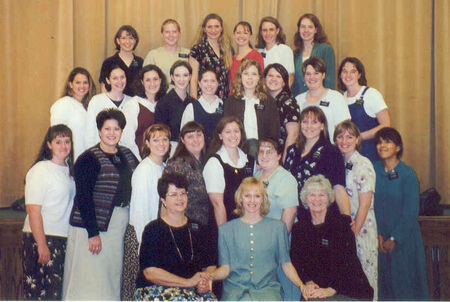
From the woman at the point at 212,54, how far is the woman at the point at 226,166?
0.97 metres

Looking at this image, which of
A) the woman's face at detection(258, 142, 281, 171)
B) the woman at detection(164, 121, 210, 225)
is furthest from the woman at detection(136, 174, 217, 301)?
the woman's face at detection(258, 142, 281, 171)

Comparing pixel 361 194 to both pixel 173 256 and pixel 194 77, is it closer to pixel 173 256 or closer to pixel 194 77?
pixel 173 256

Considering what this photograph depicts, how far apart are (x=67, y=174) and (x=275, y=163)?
1.42 meters

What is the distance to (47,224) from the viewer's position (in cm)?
404

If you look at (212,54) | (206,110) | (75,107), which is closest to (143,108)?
(206,110)

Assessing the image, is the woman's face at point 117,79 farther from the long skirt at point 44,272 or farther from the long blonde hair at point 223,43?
the long skirt at point 44,272

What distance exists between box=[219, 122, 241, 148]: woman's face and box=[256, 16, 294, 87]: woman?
1.31m

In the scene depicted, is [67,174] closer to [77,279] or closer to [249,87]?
[77,279]

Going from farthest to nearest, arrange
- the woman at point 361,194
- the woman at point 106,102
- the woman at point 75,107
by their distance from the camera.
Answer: the woman at point 75,107 → the woman at point 106,102 → the woman at point 361,194

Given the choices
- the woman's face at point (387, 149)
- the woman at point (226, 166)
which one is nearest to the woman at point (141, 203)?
the woman at point (226, 166)

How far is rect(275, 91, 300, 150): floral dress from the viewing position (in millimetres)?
4535

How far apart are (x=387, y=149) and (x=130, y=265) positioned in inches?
81.2

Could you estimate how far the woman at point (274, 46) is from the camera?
5.24m

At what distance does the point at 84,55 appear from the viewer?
6.08 m
